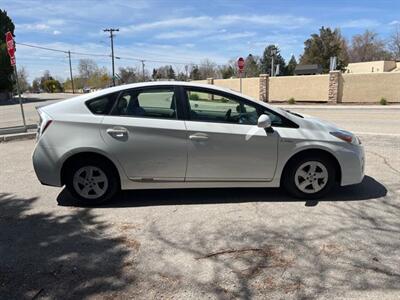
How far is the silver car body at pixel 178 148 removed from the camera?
487cm

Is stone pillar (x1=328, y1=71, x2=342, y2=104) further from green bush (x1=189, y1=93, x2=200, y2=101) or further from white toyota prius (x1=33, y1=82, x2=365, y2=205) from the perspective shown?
green bush (x1=189, y1=93, x2=200, y2=101)

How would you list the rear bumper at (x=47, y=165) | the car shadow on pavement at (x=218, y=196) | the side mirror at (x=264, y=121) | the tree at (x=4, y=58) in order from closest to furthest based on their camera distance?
the side mirror at (x=264, y=121) → the rear bumper at (x=47, y=165) → the car shadow on pavement at (x=218, y=196) → the tree at (x=4, y=58)

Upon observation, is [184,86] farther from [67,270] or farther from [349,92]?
[349,92]

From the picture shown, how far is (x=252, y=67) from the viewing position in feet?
279

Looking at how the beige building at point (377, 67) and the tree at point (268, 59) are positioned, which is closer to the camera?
the beige building at point (377, 67)

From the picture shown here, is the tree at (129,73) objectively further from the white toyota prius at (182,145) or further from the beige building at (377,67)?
the white toyota prius at (182,145)

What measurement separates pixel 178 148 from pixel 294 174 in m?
1.58

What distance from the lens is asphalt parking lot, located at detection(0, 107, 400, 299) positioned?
10.2 ft

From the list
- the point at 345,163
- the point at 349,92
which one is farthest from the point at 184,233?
the point at 349,92

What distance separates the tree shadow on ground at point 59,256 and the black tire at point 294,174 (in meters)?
2.29

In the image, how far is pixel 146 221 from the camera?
4.54 metres

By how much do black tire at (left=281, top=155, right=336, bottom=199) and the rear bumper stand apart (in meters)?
2.99

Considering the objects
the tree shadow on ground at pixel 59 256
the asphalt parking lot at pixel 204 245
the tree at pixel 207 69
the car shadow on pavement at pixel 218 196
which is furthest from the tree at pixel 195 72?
the tree shadow on ground at pixel 59 256

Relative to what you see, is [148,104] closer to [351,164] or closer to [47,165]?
[47,165]
